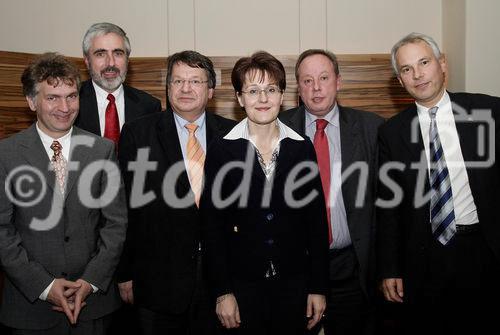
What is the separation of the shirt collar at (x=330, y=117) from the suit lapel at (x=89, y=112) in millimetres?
1096

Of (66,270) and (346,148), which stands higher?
(346,148)

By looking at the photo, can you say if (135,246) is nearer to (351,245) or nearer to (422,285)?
(351,245)

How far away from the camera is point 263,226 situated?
2.12 m

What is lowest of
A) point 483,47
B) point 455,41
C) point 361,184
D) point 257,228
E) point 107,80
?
point 257,228

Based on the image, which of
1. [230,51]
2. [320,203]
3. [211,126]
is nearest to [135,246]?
[211,126]

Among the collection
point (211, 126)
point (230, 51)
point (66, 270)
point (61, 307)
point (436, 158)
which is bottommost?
point (61, 307)

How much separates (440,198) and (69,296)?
5.32 ft

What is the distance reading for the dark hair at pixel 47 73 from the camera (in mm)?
2223

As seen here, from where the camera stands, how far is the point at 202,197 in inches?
84.8

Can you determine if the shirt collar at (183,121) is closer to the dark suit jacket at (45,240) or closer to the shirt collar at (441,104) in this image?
the dark suit jacket at (45,240)

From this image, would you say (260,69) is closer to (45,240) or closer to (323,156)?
(323,156)

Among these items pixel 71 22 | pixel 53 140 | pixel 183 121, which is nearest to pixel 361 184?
pixel 183 121

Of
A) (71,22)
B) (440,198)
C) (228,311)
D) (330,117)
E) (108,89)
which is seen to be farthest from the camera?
(71,22)

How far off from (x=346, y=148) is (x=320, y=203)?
0.53 metres
